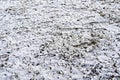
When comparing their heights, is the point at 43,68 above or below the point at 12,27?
below

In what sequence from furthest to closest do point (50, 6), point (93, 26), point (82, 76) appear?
point (50, 6) < point (93, 26) < point (82, 76)

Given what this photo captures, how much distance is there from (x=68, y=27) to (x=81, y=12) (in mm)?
707

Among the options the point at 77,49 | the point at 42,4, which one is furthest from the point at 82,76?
the point at 42,4

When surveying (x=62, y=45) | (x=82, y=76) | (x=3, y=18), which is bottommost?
(x=82, y=76)

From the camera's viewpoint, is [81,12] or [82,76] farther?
[81,12]

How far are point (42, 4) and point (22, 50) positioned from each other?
1.95 m

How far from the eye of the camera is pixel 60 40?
369 centimetres

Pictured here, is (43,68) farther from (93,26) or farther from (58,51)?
(93,26)

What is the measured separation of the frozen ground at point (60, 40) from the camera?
302 cm

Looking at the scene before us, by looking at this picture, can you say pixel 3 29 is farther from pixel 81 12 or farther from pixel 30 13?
pixel 81 12

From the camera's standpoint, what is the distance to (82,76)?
292 centimetres

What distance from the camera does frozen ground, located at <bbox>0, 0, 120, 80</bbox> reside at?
9.91ft

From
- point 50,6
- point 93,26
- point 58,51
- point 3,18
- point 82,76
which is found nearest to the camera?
point 82,76

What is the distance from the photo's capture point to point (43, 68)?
3098 millimetres
